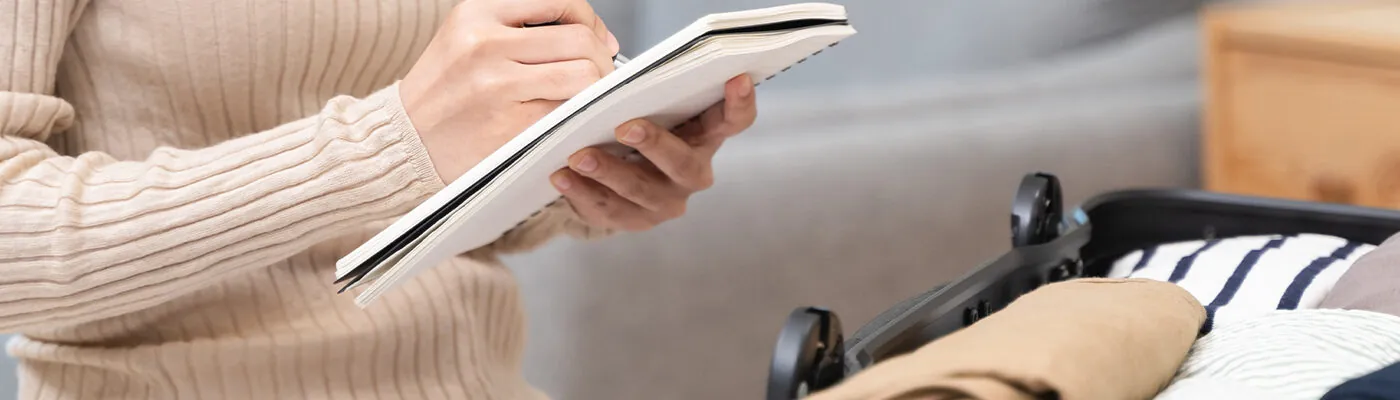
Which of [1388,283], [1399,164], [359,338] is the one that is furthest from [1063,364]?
[1399,164]

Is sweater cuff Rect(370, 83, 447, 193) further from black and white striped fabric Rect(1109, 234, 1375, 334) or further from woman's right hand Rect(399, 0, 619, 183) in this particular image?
black and white striped fabric Rect(1109, 234, 1375, 334)

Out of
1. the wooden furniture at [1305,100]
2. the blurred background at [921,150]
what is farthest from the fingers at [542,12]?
the wooden furniture at [1305,100]

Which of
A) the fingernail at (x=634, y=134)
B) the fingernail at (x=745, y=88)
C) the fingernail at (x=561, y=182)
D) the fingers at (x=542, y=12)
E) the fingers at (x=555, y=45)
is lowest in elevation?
the fingernail at (x=561, y=182)

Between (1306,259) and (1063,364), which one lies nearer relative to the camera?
(1063,364)

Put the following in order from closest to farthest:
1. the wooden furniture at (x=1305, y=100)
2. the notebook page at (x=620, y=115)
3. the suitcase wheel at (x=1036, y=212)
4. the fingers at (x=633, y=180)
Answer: the notebook page at (x=620, y=115) → the fingers at (x=633, y=180) → the suitcase wheel at (x=1036, y=212) → the wooden furniture at (x=1305, y=100)

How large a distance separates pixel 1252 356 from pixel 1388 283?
0.17 metres

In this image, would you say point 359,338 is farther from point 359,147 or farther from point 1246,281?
point 1246,281

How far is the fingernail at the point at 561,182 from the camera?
0.61 m

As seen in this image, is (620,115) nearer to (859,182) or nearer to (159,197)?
(159,197)

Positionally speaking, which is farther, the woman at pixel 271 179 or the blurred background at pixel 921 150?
the blurred background at pixel 921 150

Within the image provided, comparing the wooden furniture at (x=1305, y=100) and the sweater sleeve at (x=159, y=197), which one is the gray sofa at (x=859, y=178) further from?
the sweater sleeve at (x=159, y=197)

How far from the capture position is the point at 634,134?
558 mm

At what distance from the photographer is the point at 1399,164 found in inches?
47.5

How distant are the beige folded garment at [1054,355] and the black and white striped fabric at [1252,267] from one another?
13cm
